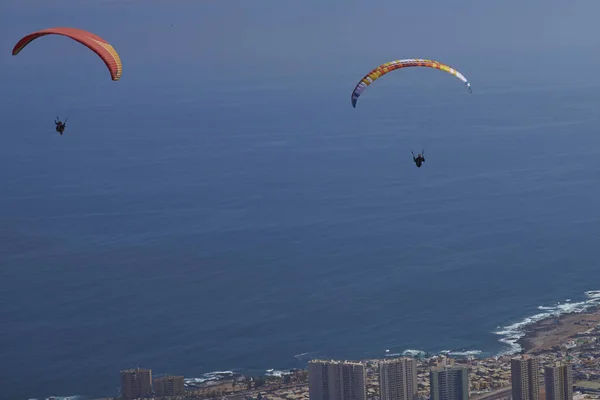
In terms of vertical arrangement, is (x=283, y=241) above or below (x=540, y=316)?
above

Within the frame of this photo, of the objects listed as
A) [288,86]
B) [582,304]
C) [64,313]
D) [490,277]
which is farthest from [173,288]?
[288,86]

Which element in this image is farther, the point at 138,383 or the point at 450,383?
the point at 138,383

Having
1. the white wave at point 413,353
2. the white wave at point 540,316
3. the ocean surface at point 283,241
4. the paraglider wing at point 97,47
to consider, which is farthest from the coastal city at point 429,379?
the paraglider wing at point 97,47

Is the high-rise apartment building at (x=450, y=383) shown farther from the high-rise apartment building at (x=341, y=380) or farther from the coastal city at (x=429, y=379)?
the high-rise apartment building at (x=341, y=380)

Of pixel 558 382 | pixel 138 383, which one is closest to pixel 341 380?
Result: pixel 558 382

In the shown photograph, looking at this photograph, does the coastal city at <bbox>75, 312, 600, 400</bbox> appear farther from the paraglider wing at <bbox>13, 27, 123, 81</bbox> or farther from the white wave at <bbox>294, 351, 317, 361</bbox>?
the paraglider wing at <bbox>13, 27, 123, 81</bbox>

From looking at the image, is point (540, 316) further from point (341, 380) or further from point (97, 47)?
point (97, 47)
